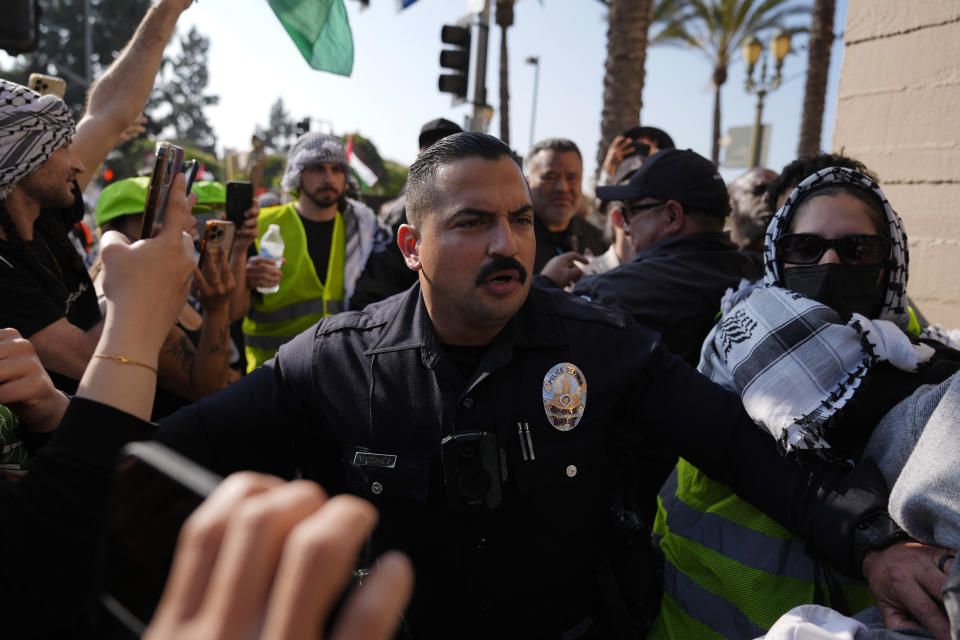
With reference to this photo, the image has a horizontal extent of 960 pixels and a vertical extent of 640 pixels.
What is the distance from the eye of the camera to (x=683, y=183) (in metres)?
3.20

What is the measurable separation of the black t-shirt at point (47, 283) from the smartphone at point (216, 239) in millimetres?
463

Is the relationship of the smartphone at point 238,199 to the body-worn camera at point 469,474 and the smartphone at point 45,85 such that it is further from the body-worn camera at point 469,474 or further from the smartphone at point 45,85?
the body-worn camera at point 469,474

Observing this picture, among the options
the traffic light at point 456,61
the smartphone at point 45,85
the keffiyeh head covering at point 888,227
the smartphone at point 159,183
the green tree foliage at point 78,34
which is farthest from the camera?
the green tree foliage at point 78,34

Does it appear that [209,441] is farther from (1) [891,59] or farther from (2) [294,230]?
(1) [891,59]

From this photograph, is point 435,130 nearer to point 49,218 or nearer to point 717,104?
point 49,218

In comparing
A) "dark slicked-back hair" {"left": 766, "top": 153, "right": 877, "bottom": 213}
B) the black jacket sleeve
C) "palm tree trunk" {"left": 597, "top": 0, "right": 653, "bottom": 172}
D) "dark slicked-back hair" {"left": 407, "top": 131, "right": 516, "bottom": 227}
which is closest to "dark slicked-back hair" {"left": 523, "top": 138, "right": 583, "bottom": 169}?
"dark slicked-back hair" {"left": 766, "top": 153, "right": 877, "bottom": 213}

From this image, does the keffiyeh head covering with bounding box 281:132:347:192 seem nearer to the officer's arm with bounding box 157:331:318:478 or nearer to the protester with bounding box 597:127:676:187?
the protester with bounding box 597:127:676:187

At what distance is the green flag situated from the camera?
3650 mm

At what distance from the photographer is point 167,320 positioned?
1.34m

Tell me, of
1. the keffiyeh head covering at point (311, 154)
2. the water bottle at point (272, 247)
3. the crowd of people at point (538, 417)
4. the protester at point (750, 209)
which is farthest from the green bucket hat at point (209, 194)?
the protester at point (750, 209)

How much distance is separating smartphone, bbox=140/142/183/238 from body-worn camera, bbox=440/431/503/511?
0.94 metres

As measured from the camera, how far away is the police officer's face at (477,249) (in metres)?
2.01

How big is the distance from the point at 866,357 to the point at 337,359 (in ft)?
4.94

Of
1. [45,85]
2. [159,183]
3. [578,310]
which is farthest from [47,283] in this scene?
[578,310]
